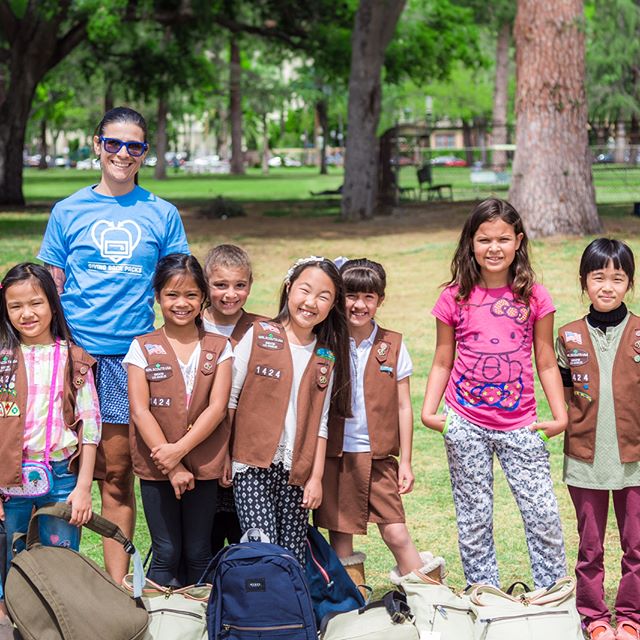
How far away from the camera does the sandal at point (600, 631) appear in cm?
391

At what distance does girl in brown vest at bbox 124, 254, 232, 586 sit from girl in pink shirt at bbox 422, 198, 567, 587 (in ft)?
2.87

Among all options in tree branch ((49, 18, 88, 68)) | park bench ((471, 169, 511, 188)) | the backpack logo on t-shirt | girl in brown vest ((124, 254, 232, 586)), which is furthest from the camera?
park bench ((471, 169, 511, 188))

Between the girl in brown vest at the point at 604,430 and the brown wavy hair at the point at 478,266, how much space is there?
0.23m

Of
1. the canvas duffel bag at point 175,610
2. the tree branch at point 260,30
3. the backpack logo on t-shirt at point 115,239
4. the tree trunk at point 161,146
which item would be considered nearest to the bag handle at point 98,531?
the canvas duffel bag at point 175,610

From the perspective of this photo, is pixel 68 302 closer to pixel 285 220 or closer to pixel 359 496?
pixel 359 496

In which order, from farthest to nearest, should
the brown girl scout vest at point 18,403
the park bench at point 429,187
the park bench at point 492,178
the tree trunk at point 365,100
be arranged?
the park bench at point 492,178
the park bench at point 429,187
the tree trunk at point 365,100
the brown girl scout vest at point 18,403

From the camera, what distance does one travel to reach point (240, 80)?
197 ft

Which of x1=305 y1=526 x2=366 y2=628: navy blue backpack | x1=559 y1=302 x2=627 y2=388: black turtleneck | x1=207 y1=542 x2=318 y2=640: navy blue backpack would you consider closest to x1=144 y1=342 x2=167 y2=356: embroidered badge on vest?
x1=207 y1=542 x2=318 y2=640: navy blue backpack

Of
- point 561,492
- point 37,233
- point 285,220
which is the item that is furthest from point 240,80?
point 561,492

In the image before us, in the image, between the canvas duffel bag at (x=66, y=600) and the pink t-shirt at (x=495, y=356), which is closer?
the canvas duffel bag at (x=66, y=600)

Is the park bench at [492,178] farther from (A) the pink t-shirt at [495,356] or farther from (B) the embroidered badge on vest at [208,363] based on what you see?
(B) the embroidered badge on vest at [208,363]

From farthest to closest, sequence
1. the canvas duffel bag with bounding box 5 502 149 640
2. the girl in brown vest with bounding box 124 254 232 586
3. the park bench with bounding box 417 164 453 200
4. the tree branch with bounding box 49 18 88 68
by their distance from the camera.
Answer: the park bench with bounding box 417 164 453 200, the tree branch with bounding box 49 18 88 68, the girl in brown vest with bounding box 124 254 232 586, the canvas duffel bag with bounding box 5 502 149 640

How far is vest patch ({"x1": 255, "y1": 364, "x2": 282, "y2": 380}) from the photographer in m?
4.00

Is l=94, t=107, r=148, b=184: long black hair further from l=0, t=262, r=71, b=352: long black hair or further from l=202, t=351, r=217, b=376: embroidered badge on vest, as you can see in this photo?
l=202, t=351, r=217, b=376: embroidered badge on vest
